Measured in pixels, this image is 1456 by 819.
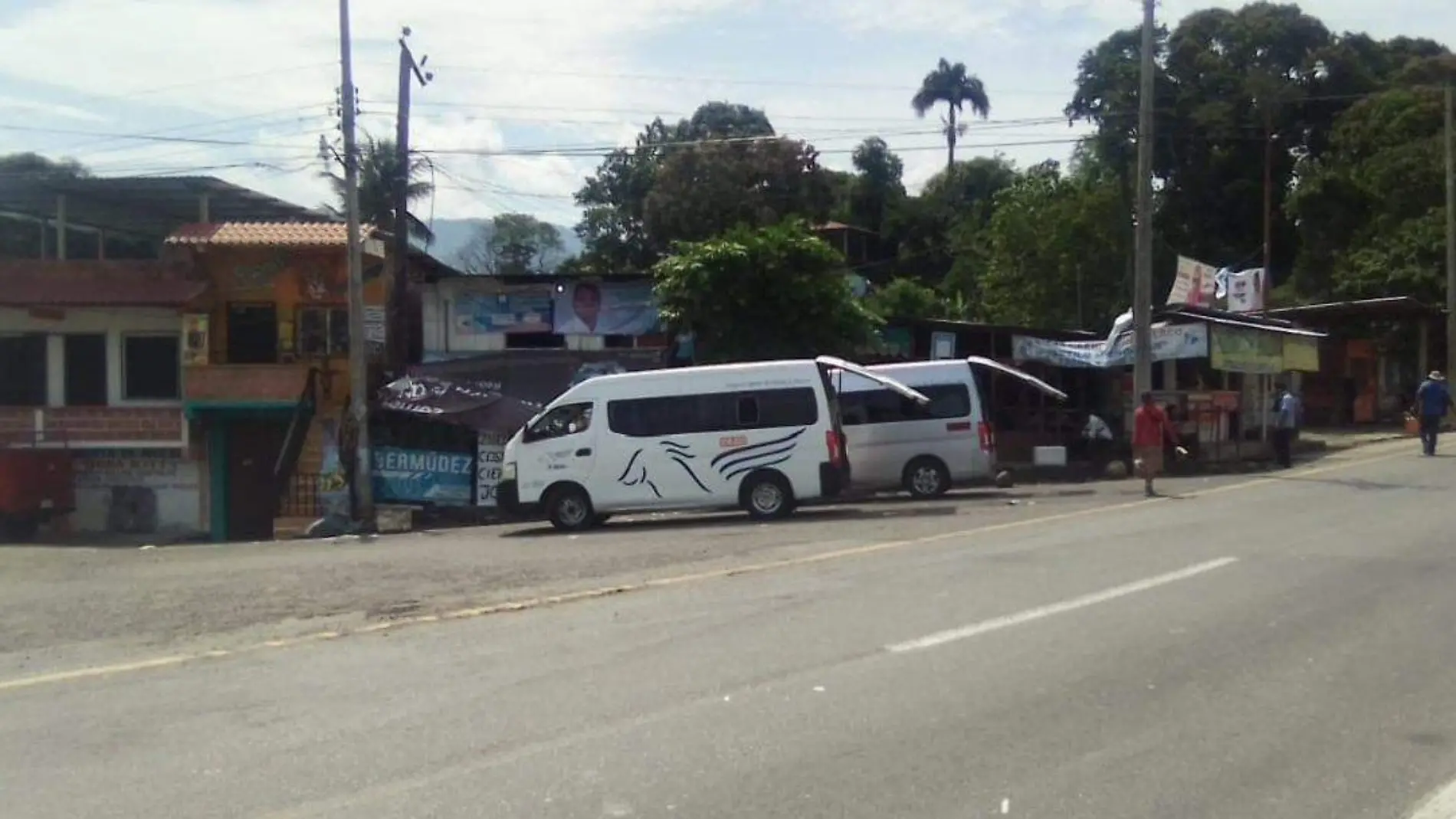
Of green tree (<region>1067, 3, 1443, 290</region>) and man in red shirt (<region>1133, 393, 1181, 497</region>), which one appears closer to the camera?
man in red shirt (<region>1133, 393, 1181, 497</region>)

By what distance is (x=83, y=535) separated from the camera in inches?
1231

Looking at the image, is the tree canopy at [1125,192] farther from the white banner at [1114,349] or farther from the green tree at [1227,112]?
the white banner at [1114,349]

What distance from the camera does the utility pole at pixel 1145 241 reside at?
29062mm

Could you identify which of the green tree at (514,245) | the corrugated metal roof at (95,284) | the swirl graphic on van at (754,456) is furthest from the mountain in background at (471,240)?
the swirl graphic on van at (754,456)

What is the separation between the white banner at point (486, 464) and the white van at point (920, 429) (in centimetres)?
727

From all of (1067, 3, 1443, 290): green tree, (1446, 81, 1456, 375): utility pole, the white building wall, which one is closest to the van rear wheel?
the white building wall

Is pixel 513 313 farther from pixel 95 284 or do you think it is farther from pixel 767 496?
pixel 767 496

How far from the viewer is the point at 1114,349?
31.3 meters

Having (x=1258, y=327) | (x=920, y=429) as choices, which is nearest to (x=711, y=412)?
(x=920, y=429)

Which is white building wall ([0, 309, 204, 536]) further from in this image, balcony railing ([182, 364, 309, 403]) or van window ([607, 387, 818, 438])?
van window ([607, 387, 818, 438])

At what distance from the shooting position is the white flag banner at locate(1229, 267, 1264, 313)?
143 ft

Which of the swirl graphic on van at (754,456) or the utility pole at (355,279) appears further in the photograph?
the utility pole at (355,279)

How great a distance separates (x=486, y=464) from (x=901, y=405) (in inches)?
334

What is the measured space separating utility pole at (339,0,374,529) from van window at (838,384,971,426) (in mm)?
8406
